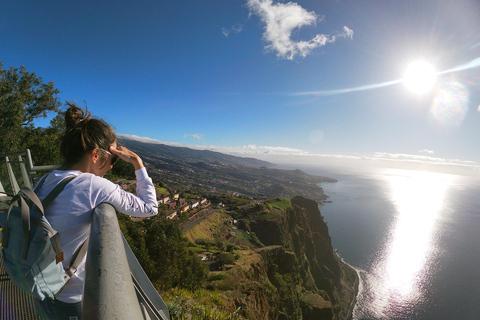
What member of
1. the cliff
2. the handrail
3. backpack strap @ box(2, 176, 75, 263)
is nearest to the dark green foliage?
the cliff

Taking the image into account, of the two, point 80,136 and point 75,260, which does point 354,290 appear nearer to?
point 75,260

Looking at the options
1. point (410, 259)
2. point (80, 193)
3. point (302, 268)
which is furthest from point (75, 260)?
point (410, 259)

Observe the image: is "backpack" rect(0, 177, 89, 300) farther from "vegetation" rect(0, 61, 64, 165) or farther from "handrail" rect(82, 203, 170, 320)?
"vegetation" rect(0, 61, 64, 165)

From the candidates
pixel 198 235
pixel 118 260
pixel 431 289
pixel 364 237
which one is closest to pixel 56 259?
pixel 118 260

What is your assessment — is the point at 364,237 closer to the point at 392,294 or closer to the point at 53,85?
the point at 392,294

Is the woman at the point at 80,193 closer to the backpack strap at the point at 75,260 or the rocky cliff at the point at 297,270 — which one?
the backpack strap at the point at 75,260

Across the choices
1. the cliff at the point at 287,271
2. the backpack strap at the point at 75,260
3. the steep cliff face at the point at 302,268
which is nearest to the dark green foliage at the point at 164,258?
the cliff at the point at 287,271

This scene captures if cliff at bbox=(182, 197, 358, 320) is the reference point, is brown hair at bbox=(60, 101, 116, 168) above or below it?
above
